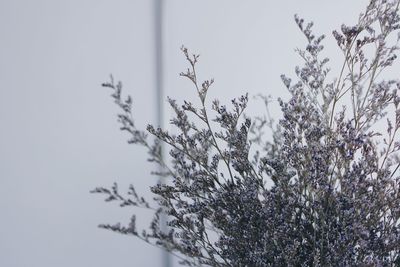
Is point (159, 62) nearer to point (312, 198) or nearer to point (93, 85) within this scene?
point (93, 85)

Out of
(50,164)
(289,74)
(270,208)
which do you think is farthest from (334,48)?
(270,208)

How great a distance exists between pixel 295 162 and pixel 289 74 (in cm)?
111

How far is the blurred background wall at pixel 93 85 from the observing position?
1701mm

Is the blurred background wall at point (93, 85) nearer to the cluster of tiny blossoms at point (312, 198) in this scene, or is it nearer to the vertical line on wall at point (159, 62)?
the vertical line on wall at point (159, 62)

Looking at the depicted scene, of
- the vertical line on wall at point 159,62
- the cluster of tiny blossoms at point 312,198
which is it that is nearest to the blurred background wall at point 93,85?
the vertical line on wall at point 159,62

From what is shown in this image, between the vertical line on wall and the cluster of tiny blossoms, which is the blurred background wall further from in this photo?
the cluster of tiny blossoms

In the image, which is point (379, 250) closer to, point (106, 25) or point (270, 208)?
point (270, 208)

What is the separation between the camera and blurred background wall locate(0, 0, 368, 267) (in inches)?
67.0

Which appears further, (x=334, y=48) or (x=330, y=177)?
(x=334, y=48)

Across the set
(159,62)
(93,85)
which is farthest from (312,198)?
(159,62)

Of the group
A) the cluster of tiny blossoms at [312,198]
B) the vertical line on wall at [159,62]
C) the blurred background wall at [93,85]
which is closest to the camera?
the cluster of tiny blossoms at [312,198]

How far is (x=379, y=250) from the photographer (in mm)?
758

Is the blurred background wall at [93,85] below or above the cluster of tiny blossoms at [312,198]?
above

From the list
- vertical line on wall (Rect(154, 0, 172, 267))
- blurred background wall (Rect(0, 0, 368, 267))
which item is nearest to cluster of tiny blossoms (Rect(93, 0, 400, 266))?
blurred background wall (Rect(0, 0, 368, 267))
